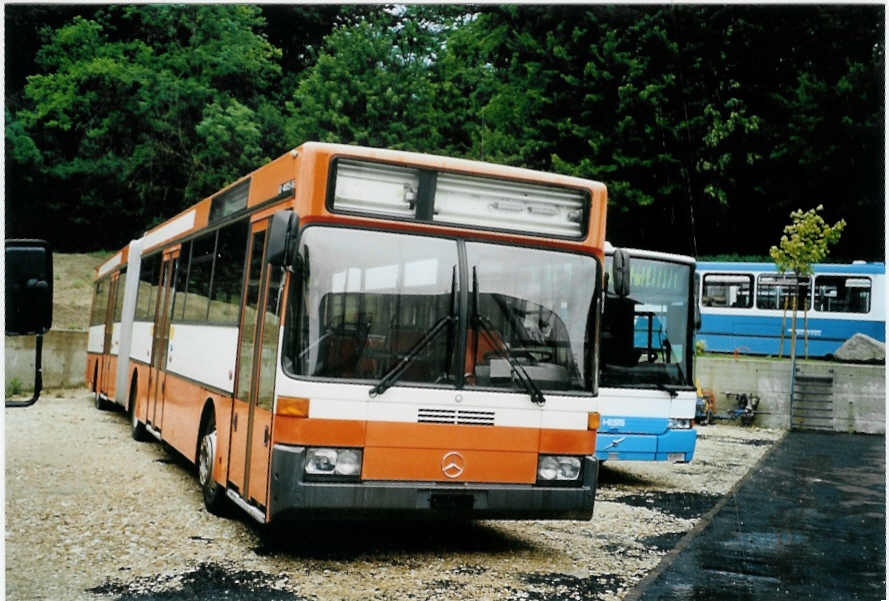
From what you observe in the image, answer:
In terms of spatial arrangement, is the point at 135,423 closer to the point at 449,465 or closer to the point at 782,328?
the point at 449,465

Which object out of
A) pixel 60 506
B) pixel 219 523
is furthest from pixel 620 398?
pixel 60 506

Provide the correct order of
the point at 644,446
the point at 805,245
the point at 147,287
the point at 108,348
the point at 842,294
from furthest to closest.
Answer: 1. the point at 842,294
2. the point at 805,245
3. the point at 108,348
4. the point at 147,287
5. the point at 644,446

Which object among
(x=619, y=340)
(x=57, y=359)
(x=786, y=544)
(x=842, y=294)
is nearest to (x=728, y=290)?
(x=842, y=294)

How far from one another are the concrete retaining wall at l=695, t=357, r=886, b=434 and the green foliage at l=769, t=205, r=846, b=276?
525cm

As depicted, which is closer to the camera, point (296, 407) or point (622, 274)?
point (296, 407)

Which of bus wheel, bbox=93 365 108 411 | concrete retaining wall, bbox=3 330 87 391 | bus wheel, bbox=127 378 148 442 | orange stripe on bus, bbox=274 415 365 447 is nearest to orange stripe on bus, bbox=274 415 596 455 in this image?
orange stripe on bus, bbox=274 415 365 447

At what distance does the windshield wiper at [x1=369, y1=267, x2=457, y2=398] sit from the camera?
727cm

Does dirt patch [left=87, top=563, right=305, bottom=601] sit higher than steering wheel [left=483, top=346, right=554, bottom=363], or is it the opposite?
steering wheel [left=483, top=346, right=554, bottom=363]

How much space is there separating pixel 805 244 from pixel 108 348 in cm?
2024

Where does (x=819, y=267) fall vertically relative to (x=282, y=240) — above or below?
above

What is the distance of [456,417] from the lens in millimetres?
7449

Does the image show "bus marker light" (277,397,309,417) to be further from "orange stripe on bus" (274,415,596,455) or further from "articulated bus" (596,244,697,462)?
"articulated bus" (596,244,697,462)

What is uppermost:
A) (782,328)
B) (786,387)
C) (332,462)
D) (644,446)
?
(782,328)

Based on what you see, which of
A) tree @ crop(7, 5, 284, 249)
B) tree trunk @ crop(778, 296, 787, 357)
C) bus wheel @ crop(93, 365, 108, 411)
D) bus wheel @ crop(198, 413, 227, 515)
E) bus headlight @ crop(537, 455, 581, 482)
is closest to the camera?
bus headlight @ crop(537, 455, 581, 482)
